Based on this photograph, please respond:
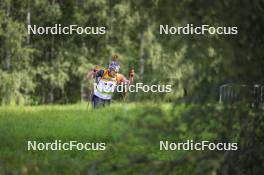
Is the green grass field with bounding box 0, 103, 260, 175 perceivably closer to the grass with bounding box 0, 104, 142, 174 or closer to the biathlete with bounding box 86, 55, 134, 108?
the grass with bounding box 0, 104, 142, 174

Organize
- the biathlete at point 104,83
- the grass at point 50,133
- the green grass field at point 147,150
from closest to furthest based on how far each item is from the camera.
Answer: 1. the green grass field at point 147,150
2. the grass at point 50,133
3. the biathlete at point 104,83

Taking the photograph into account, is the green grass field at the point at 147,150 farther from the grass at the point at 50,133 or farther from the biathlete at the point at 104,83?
the biathlete at the point at 104,83

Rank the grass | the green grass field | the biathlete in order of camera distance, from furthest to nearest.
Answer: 1. the biathlete
2. the grass
3. the green grass field

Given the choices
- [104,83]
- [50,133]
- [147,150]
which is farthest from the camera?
[104,83]

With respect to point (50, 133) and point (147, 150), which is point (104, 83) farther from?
point (147, 150)

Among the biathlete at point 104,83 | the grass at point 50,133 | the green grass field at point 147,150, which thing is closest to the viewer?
the green grass field at point 147,150

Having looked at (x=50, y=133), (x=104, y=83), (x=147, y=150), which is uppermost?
(x=104, y=83)

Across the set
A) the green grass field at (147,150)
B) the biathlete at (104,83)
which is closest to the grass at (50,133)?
the green grass field at (147,150)

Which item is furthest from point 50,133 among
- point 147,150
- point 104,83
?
point 104,83

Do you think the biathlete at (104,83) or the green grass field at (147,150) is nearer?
the green grass field at (147,150)

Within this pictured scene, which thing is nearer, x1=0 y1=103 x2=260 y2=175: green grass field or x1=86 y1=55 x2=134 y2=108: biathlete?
x1=0 y1=103 x2=260 y2=175: green grass field

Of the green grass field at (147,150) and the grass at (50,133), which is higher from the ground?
the green grass field at (147,150)

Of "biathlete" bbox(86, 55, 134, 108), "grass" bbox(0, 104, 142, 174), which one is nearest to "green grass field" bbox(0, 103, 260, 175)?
"grass" bbox(0, 104, 142, 174)

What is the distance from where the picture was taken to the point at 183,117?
7.41 metres
